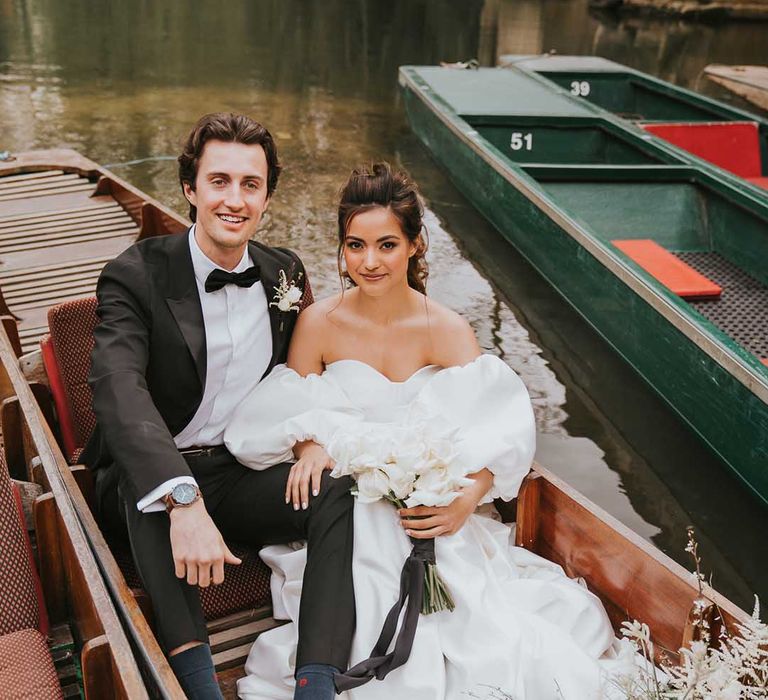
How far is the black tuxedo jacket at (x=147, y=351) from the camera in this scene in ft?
6.32

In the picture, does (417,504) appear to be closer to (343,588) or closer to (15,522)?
(343,588)

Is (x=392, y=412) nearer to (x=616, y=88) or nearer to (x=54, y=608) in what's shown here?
(x=54, y=608)

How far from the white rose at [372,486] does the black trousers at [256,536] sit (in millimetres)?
89

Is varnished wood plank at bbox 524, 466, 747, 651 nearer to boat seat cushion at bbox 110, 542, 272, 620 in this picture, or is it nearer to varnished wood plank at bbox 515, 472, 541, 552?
varnished wood plank at bbox 515, 472, 541, 552

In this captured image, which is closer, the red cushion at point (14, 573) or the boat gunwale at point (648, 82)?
the red cushion at point (14, 573)

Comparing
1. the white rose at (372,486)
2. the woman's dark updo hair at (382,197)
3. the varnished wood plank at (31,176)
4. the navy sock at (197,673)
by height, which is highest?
the woman's dark updo hair at (382,197)

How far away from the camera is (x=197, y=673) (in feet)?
6.01

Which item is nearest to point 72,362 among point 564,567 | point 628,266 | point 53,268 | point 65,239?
point 564,567

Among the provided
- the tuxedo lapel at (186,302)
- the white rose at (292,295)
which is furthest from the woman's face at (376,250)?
the tuxedo lapel at (186,302)

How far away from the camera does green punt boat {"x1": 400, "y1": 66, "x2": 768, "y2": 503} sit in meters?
3.44

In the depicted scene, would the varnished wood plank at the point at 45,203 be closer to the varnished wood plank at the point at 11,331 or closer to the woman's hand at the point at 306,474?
the varnished wood plank at the point at 11,331

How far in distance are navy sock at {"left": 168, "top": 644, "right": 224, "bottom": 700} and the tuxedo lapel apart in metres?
0.65

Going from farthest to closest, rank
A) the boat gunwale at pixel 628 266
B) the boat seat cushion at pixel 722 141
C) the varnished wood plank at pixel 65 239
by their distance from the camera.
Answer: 1. the boat seat cushion at pixel 722 141
2. the varnished wood plank at pixel 65 239
3. the boat gunwale at pixel 628 266

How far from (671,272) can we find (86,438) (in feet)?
10.1
